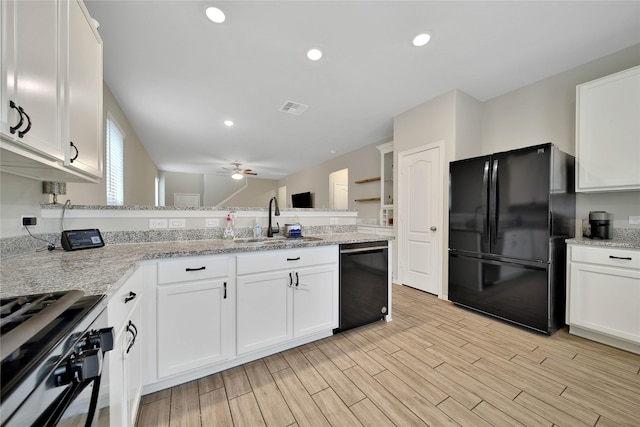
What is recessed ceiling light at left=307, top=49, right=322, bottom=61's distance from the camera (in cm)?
226

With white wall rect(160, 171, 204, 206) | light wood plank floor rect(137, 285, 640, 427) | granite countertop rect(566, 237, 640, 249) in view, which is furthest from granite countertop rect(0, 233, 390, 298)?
white wall rect(160, 171, 204, 206)

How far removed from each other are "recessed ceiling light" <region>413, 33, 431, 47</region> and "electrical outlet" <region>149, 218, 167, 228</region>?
2.69m

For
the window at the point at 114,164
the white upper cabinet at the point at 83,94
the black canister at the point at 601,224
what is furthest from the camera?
the window at the point at 114,164

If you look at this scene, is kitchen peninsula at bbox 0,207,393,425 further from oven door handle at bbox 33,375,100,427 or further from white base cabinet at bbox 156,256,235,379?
oven door handle at bbox 33,375,100,427

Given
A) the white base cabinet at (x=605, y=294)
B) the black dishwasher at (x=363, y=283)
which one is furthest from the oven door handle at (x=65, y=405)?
the white base cabinet at (x=605, y=294)

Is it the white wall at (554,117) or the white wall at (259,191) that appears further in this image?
the white wall at (259,191)

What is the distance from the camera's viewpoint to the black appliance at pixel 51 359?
384mm

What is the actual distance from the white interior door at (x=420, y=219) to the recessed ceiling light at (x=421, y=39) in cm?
132

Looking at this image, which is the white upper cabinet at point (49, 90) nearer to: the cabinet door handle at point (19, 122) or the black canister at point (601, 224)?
the cabinet door handle at point (19, 122)

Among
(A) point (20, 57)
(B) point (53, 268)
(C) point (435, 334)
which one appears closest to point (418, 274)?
(C) point (435, 334)

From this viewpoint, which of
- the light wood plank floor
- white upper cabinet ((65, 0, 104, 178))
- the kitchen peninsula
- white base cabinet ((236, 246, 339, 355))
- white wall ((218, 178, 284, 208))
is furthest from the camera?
white wall ((218, 178, 284, 208))

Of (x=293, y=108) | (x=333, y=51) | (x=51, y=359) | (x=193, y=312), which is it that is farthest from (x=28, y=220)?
(x=293, y=108)

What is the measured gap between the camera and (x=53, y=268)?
1.05m

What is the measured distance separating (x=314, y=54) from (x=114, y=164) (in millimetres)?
3026
